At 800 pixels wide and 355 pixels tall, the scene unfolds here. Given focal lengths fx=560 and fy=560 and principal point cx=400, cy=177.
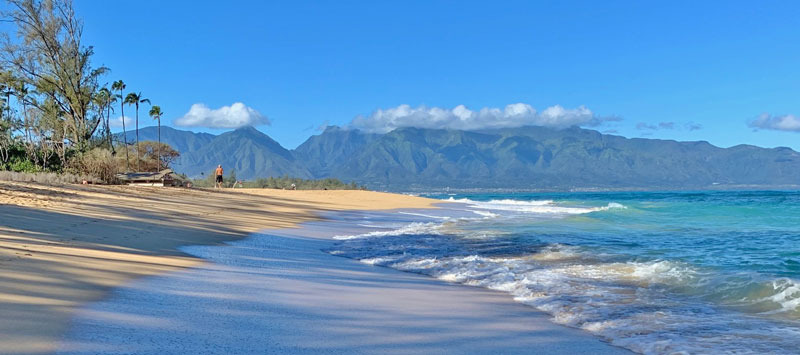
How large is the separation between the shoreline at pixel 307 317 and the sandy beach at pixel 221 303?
0.01 meters

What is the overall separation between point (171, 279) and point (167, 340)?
8.96ft

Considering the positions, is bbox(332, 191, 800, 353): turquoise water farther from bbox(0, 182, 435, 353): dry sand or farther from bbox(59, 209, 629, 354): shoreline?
bbox(0, 182, 435, 353): dry sand

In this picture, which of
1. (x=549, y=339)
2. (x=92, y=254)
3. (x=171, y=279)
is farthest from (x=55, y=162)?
(x=549, y=339)

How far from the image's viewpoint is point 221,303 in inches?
220

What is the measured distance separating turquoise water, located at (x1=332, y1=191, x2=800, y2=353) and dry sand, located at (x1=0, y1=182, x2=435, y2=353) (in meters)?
3.63

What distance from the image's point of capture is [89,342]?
387 cm

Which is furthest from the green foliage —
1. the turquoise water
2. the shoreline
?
the shoreline

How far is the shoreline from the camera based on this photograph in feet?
13.9

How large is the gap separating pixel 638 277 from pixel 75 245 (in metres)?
8.79

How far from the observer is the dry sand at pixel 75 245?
438cm

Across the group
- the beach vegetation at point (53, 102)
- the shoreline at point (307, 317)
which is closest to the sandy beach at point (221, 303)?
the shoreline at point (307, 317)

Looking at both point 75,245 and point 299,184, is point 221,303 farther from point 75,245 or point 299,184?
point 299,184

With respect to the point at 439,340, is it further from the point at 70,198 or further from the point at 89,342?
the point at 70,198


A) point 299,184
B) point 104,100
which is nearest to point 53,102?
point 104,100
